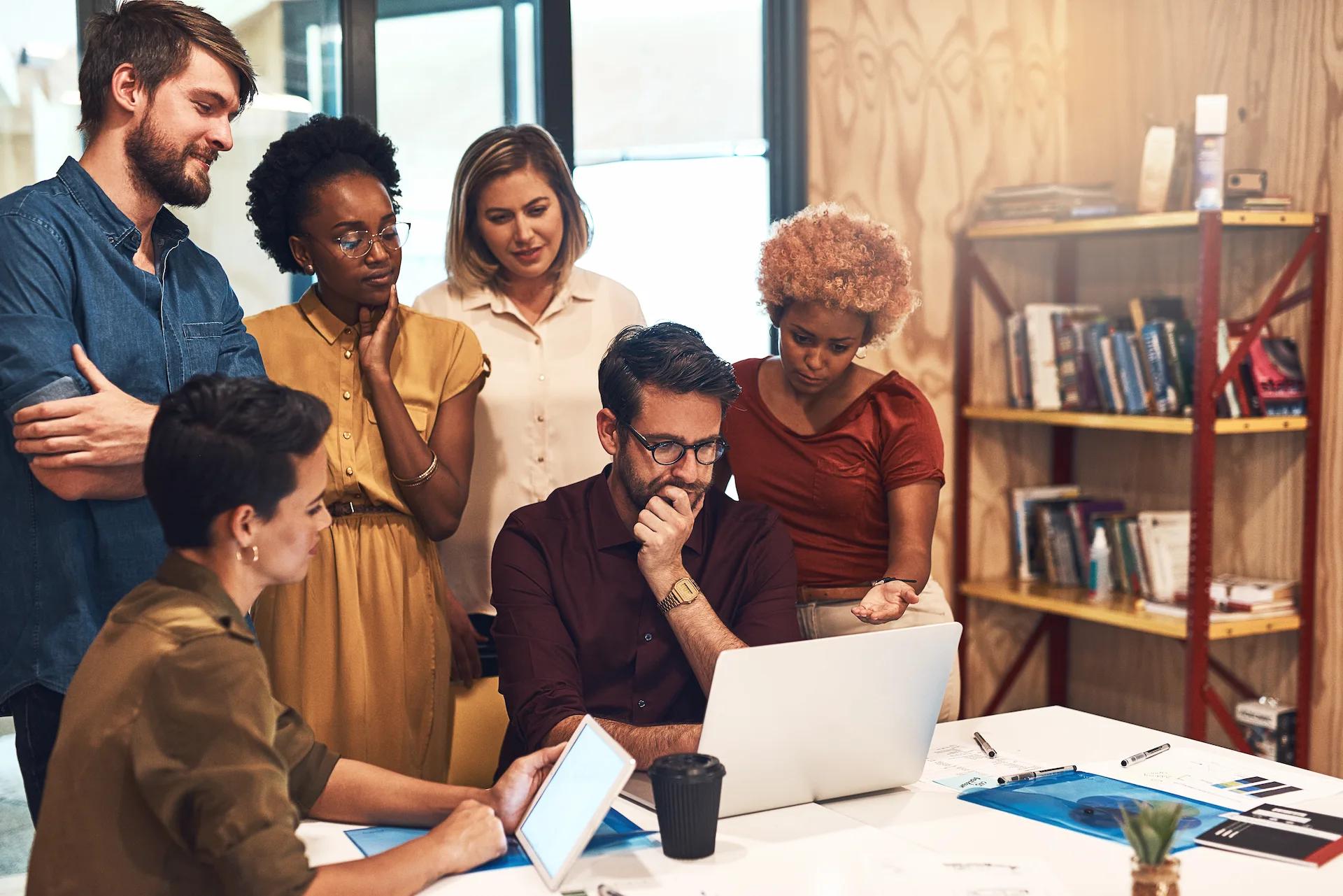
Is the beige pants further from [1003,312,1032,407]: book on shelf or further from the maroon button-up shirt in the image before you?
[1003,312,1032,407]: book on shelf

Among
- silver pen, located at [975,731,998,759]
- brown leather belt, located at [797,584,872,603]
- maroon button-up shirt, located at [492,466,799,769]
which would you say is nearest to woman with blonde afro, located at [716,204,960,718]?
brown leather belt, located at [797,584,872,603]

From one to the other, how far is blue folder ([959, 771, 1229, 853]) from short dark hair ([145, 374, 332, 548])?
95 cm

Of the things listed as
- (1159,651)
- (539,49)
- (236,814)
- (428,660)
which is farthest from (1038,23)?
(236,814)

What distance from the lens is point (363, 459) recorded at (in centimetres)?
211

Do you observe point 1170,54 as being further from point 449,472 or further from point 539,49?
point 449,472

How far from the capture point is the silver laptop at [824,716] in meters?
1.45

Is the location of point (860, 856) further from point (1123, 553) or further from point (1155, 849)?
point (1123, 553)

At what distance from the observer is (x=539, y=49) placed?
328 cm

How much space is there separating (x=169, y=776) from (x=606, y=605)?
868 mm

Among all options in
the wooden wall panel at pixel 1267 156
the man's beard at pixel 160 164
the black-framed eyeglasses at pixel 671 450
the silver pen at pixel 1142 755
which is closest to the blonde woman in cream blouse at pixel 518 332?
the black-framed eyeglasses at pixel 671 450

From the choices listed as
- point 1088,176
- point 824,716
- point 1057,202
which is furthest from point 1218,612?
Result: point 824,716

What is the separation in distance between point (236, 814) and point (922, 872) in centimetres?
71

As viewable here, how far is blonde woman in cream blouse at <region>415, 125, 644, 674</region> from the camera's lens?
2.43m

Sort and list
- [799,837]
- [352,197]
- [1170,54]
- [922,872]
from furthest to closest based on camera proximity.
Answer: [1170,54] → [352,197] → [799,837] → [922,872]
